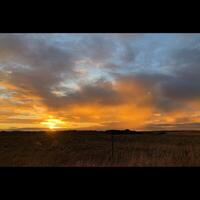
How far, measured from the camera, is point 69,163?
10.7 m
